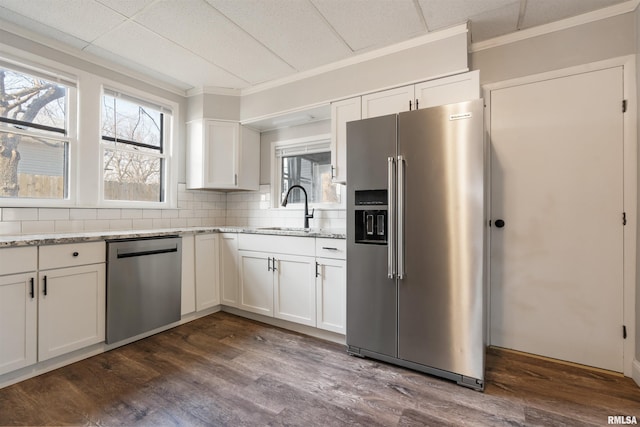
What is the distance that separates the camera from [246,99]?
134 inches

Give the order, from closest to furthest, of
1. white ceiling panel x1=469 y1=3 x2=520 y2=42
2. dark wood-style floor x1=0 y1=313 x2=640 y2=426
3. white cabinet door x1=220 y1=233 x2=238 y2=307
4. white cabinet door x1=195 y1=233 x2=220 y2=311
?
dark wood-style floor x1=0 y1=313 x2=640 y2=426 < white ceiling panel x1=469 y1=3 x2=520 y2=42 < white cabinet door x1=195 y1=233 x2=220 y2=311 < white cabinet door x1=220 y1=233 x2=238 y2=307

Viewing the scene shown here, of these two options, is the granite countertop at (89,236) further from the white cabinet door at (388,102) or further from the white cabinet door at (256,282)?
the white cabinet door at (388,102)

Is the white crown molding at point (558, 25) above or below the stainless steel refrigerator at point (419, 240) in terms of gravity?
above

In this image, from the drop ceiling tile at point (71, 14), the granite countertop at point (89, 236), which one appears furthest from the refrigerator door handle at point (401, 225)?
the drop ceiling tile at point (71, 14)

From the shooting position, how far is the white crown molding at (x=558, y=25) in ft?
6.53

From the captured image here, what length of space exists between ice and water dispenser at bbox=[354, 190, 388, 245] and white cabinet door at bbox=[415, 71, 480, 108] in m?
0.89

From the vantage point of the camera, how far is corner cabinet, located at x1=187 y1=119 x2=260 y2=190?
3369mm

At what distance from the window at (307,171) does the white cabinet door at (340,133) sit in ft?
1.32

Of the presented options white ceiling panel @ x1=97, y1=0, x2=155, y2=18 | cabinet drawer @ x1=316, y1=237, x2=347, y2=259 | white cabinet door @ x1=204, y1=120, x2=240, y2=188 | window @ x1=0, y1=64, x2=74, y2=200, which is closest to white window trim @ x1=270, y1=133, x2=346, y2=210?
white cabinet door @ x1=204, y1=120, x2=240, y2=188

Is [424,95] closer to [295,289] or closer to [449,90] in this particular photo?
[449,90]

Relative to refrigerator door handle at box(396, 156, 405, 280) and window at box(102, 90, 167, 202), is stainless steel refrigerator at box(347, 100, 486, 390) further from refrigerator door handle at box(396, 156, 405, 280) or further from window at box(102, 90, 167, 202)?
window at box(102, 90, 167, 202)

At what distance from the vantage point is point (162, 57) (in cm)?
271

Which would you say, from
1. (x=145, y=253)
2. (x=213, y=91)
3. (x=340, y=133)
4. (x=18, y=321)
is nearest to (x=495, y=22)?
(x=340, y=133)

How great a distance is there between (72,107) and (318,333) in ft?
9.78
